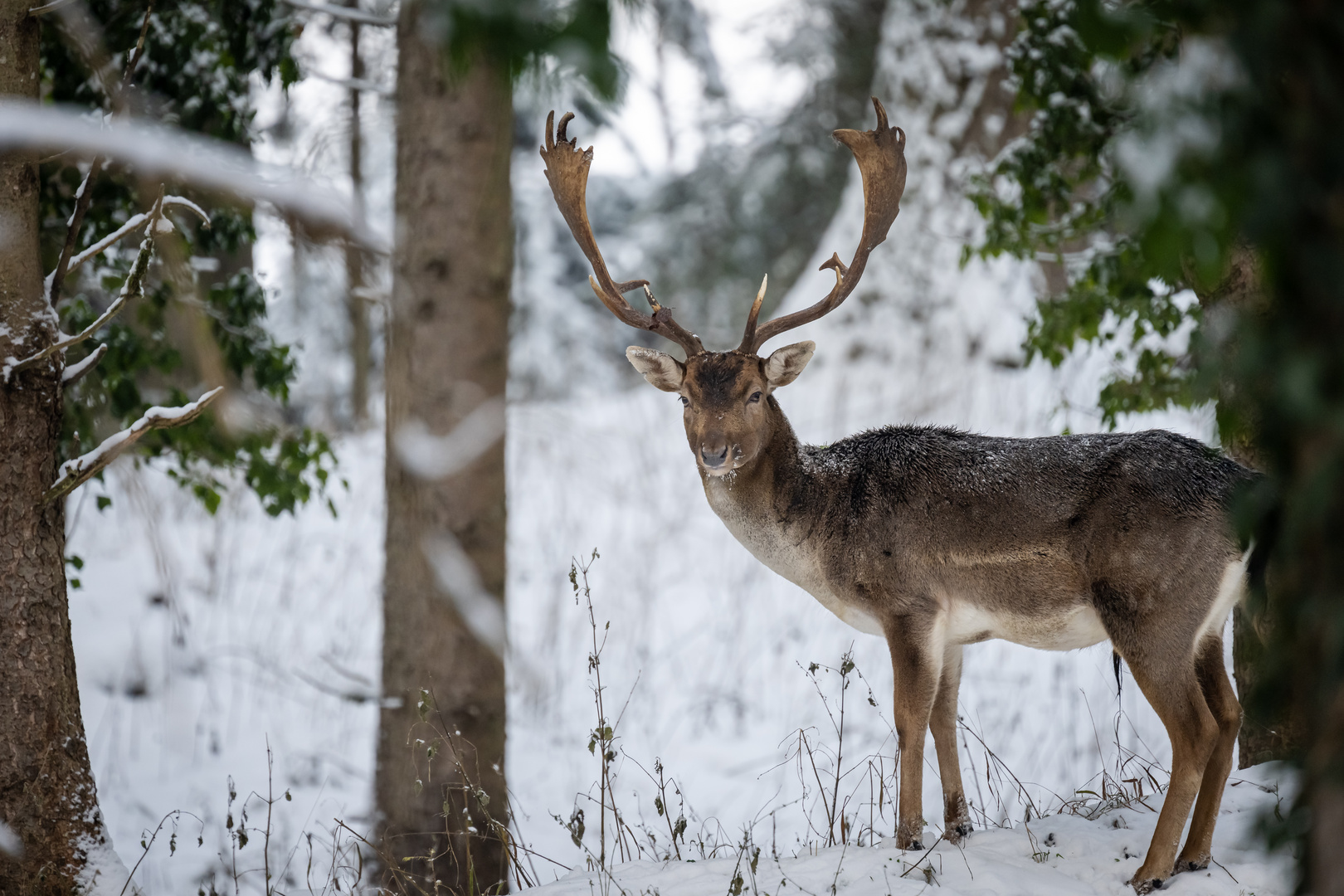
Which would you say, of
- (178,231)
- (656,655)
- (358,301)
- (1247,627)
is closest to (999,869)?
(1247,627)

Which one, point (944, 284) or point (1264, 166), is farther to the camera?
point (944, 284)

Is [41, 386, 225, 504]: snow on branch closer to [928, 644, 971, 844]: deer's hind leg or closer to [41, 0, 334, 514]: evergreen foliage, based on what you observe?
[41, 0, 334, 514]: evergreen foliage

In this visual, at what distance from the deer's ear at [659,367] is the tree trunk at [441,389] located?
0.93 metres

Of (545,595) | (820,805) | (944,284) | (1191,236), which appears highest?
(944,284)

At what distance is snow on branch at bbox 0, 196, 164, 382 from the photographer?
3.59 m

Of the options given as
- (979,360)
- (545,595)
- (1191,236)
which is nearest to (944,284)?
(979,360)

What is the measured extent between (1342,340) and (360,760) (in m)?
6.99

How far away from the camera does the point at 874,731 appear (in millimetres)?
7512

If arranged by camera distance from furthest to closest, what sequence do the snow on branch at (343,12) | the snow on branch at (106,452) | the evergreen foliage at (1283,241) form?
A: the snow on branch at (343,12) → the snow on branch at (106,452) → the evergreen foliage at (1283,241)

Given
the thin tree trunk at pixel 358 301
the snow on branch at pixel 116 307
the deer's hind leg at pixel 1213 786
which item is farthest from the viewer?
the thin tree trunk at pixel 358 301

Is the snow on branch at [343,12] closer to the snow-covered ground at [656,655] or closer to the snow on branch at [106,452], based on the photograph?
the snow-covered ground at [656,655]

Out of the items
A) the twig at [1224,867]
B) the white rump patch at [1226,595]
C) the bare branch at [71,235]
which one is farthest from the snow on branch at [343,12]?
the twig at [1224,867]

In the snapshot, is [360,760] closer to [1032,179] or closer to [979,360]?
[1032,179]

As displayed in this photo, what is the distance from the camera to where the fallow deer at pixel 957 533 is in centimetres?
405
